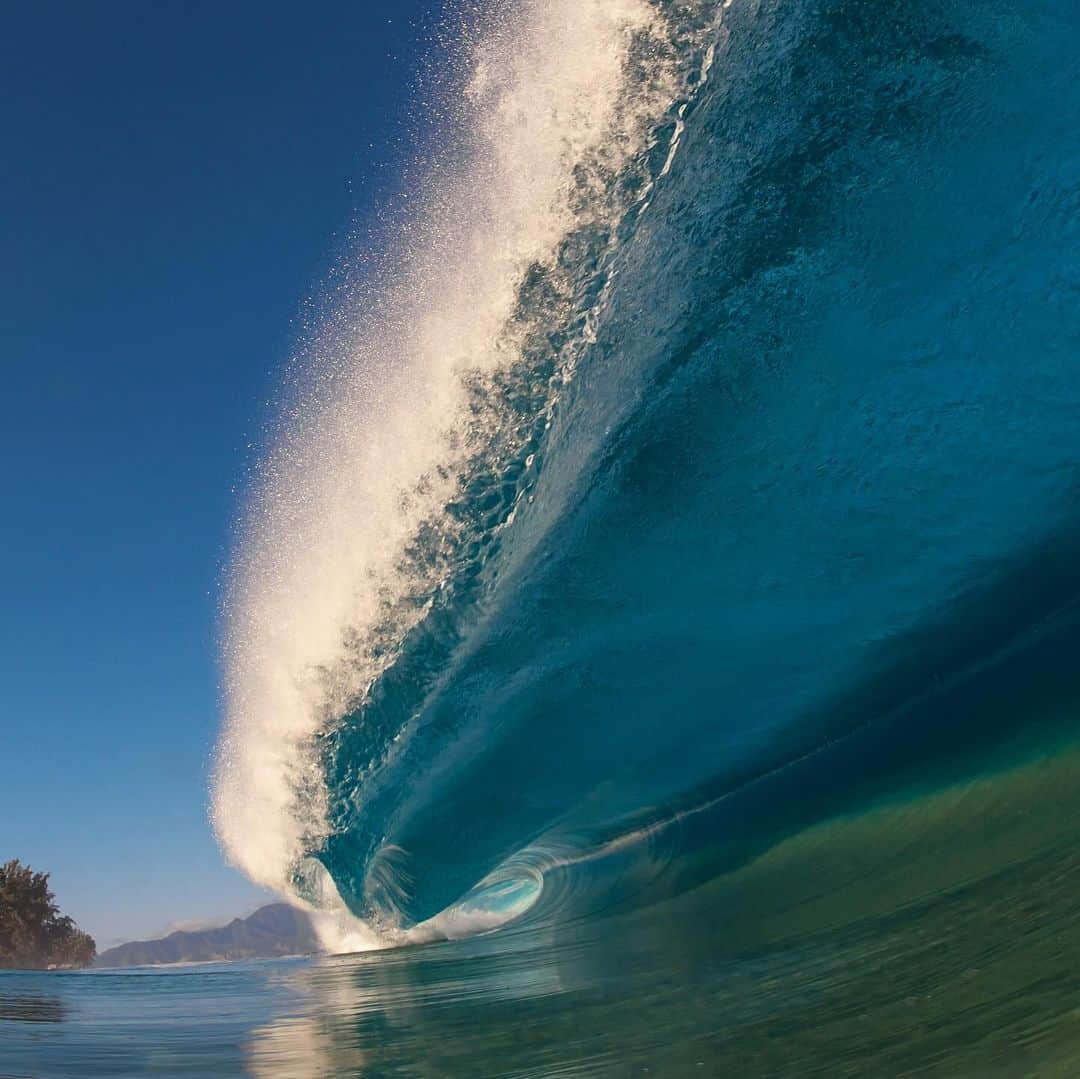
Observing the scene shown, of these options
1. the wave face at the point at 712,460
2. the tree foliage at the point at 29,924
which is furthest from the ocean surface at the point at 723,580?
the tree foliage at the point at 29,924

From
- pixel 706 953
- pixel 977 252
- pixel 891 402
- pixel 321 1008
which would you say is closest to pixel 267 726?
Answer: pixel 321 1008

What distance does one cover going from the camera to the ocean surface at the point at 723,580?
6.66ft

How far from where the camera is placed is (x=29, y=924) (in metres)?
22.5

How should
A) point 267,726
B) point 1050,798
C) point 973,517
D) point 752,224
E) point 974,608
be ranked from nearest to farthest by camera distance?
1. point 1050,798
2. point 752,224
3. point 973,517
4. point 974,608
5. point 267,726

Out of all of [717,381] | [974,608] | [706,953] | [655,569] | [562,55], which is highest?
[562,55]

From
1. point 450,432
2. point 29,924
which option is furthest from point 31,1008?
point 29,924

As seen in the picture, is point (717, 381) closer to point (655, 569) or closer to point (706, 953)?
point (655, 569)

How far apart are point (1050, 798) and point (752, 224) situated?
231 centimetres

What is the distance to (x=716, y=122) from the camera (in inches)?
110

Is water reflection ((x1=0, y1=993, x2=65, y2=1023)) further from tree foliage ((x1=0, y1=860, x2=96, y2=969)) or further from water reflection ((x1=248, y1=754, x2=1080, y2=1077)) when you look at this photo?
tree foliage ((x1=0, y1=860, x2=96, y2=969))

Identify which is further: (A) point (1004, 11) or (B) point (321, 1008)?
(B) point (321, 1008)

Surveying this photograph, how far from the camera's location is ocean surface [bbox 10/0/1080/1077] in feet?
6.66

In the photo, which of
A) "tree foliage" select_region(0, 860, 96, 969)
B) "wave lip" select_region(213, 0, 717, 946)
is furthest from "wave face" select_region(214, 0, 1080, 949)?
"tree foliage" select_region(0, 860, 96, 969)

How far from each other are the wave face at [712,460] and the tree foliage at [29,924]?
22.0 meters
